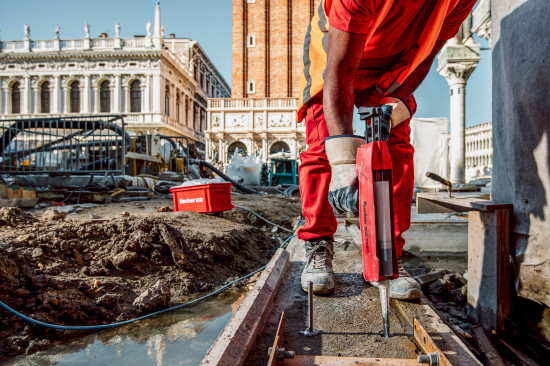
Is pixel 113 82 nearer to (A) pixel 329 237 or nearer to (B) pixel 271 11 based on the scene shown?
(B) pixel 271 11

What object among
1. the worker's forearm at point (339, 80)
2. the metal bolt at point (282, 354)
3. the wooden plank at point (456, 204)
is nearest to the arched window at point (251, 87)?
the wooden plank at point (456, 204)

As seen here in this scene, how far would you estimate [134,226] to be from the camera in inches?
118

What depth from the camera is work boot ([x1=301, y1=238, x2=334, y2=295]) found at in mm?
1728

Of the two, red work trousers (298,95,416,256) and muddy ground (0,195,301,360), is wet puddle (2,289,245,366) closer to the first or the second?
muddy ground (0,195,301,360)

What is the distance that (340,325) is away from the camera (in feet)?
4.60

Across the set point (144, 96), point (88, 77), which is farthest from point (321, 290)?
point (88, 77)

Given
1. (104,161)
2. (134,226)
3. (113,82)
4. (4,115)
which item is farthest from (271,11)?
(134,226)

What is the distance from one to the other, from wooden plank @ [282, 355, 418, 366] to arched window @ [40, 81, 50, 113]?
1464 inches

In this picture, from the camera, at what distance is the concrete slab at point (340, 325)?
120cm

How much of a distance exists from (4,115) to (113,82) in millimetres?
9891

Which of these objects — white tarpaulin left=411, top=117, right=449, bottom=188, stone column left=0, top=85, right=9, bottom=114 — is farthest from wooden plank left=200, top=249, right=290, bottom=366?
stone column left=0, top=85, right=9, bottom=114

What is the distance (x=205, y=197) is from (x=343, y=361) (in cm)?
385

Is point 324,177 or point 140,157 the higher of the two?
point 140,157

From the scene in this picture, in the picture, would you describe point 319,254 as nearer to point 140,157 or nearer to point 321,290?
point 321,290
